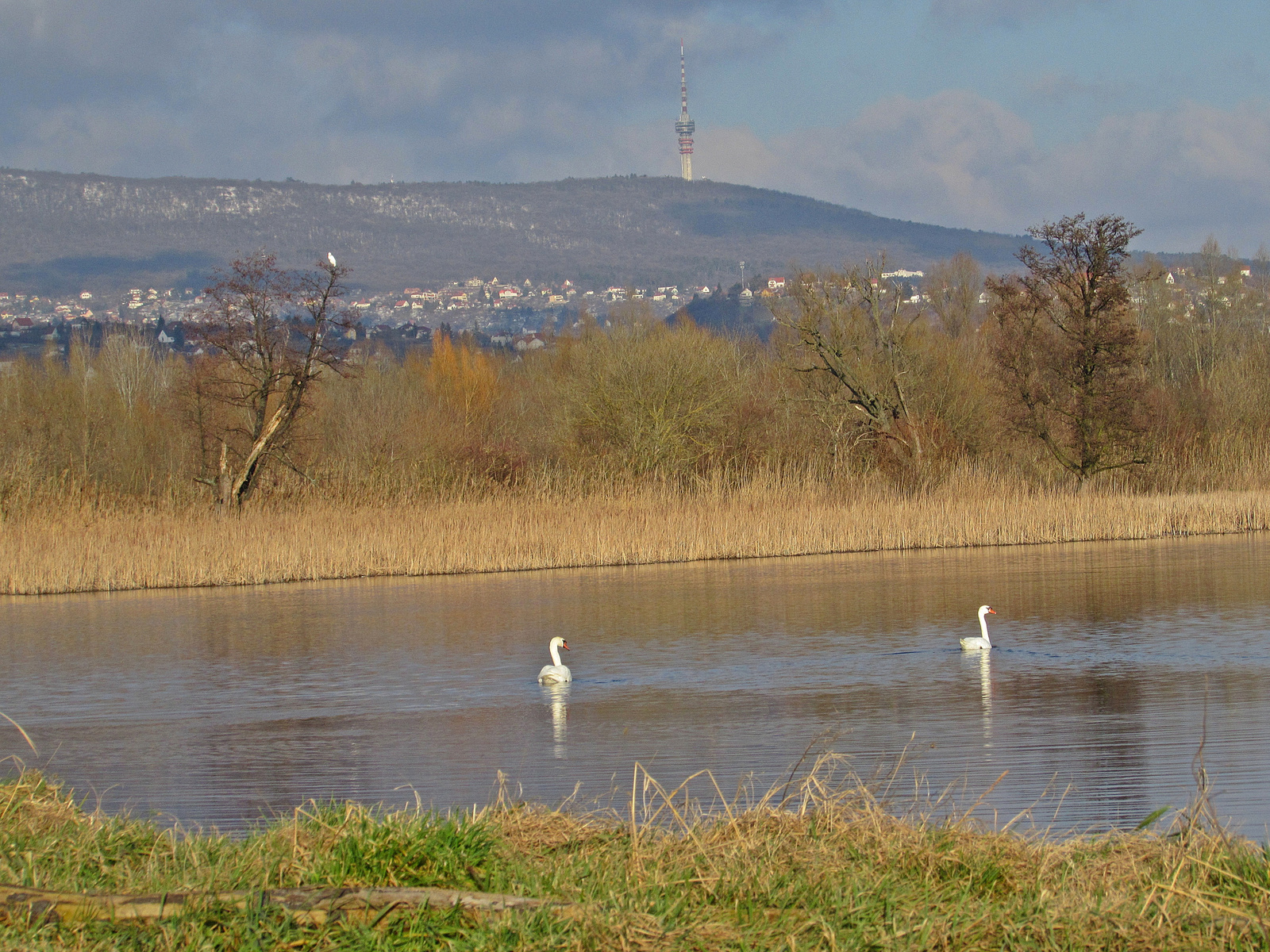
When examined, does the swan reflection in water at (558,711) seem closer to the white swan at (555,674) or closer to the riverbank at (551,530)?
the white swan at (555,674)

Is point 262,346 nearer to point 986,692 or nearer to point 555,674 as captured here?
point 555,674

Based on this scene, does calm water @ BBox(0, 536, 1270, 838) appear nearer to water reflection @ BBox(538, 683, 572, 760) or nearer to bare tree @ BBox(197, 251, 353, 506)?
water reflection @ BBox(538, 683, 572, 760)

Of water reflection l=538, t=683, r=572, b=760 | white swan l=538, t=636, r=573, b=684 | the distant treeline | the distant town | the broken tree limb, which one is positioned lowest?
water reflection l=538, t=683, r=572, b=760

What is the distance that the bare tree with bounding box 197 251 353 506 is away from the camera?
27906mm

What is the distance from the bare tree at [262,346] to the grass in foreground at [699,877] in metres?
23.1

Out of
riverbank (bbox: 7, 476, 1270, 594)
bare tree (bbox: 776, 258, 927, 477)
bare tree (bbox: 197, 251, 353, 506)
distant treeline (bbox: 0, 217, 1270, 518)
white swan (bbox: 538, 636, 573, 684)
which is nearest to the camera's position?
white swan (bbox: 538, 636, 573, 684)

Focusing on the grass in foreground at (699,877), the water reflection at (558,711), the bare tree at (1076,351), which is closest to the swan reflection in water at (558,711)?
the water reflection at (558,711)

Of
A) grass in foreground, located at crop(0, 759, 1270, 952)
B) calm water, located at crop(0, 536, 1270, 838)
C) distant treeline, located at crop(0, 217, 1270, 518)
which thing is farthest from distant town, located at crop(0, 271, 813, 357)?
grass in foreground, located at crop(0, 759, 1270, 952)

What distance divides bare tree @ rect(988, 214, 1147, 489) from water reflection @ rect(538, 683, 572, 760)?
20.6 m

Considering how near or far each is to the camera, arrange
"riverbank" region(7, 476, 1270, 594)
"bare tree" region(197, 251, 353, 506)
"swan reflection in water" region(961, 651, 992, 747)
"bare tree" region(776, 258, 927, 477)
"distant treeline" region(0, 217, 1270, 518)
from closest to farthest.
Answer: "swan reflection in water" region(961, 651, 992, 747) < "riverbank" region(7, 476, 1270, 594) < "bare tree" region(197, 251, 353, 506) < "distant treeline" region(0, 217, 1270, 518) < "bare tree" region(776, 258, 927, 477)

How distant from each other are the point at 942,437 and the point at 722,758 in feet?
81.4

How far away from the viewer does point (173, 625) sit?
16547mm

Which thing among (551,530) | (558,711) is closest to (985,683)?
(558,711)

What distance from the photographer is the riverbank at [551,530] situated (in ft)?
71.6
